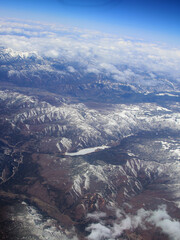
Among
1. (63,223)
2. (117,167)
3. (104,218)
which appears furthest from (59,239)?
(117,167)

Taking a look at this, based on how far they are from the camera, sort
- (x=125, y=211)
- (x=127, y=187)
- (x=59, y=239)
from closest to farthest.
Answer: (x=59, y=239)
(x=125, y=211)
(x=127, y=187)

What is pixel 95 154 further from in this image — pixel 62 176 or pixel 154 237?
pixel 154 237

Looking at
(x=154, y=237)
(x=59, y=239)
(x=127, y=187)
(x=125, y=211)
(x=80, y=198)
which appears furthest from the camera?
(x=127, y=187)

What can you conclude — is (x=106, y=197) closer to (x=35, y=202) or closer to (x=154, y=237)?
(x=154, y=237)

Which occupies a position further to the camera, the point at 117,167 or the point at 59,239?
the point at 117,167

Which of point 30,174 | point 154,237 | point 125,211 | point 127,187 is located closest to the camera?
point 154,237

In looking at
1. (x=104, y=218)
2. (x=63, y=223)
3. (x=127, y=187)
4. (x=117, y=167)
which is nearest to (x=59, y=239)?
(x=63, y=223)

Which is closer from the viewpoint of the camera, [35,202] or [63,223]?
[63,223]

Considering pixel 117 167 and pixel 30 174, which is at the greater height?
pixel 117 167

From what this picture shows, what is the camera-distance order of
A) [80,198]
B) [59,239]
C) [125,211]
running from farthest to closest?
[80,198] → [125,211] → [59,239]
